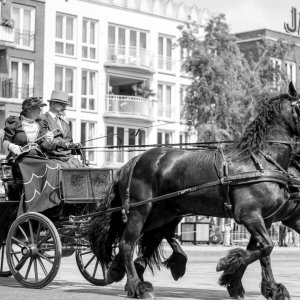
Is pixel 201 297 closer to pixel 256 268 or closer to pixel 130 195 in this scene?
pixel 130 195

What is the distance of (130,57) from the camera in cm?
4866

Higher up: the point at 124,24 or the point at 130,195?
the point at 124,24

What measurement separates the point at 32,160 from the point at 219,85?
990 inches

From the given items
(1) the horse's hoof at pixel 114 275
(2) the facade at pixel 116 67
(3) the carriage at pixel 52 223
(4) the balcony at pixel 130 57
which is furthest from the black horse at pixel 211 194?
(4) the balcony at pixel 130 57

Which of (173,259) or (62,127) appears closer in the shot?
(173,259)

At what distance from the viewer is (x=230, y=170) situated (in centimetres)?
1088

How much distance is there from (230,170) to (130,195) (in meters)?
1.49

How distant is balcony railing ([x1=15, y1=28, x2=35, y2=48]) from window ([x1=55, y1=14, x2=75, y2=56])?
61.7 inches

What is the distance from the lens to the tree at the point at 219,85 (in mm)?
37344

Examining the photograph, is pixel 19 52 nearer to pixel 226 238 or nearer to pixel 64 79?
pixel 64 79

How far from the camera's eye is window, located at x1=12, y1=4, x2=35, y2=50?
4409 centimetres

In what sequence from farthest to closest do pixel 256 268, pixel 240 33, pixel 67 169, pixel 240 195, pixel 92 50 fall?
pixel 240 33 → pixel 92 50 → pixel 256 268 → pixel 67 169 → pixel 240 195

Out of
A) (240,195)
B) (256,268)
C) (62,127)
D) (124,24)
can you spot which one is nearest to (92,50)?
(124,24)

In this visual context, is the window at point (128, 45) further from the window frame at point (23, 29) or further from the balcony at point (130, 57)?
the window frame at point (23, 29)
